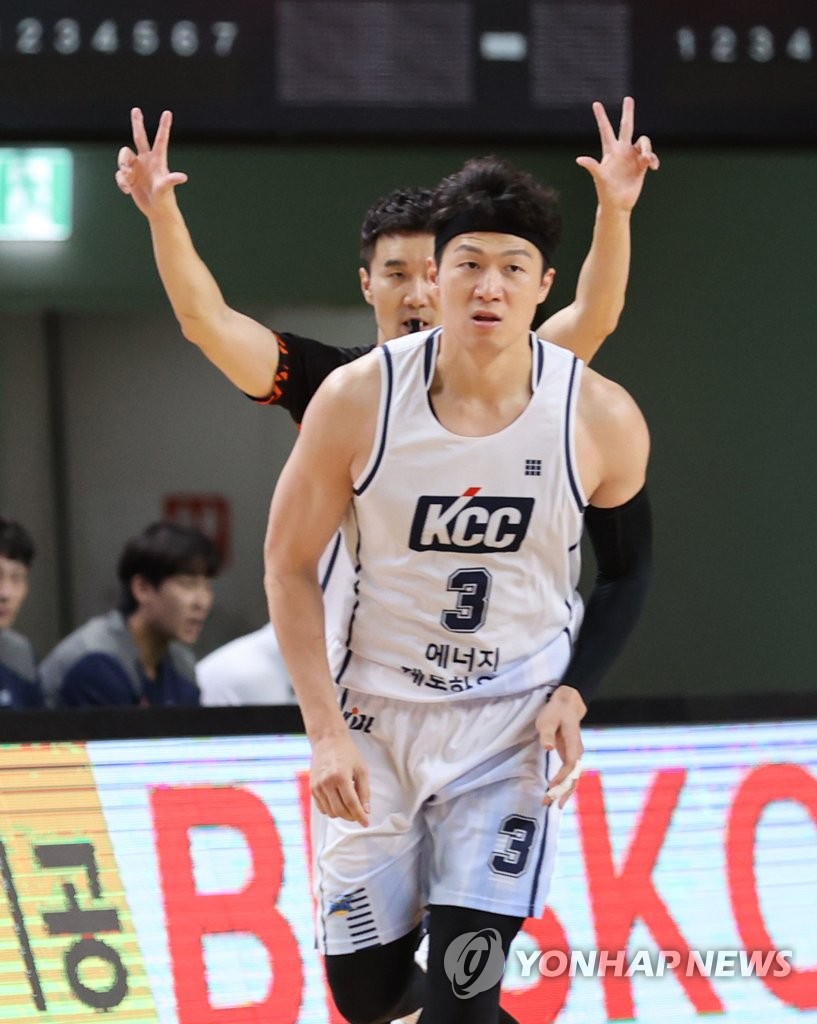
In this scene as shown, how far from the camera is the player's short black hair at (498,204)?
10.3 feet

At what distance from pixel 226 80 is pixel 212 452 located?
2079mm

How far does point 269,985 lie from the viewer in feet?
13.1

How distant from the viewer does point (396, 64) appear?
5254 millimetres

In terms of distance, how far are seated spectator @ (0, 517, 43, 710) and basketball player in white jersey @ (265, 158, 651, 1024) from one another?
2378 millimetres

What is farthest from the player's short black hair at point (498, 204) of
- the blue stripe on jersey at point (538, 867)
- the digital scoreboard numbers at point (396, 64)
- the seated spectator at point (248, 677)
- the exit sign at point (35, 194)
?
the exit sign at point (35, 194)

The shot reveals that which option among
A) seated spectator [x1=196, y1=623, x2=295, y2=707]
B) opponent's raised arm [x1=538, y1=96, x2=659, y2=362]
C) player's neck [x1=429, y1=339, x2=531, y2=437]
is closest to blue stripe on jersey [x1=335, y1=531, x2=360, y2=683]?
player's neck [x1=429, y1=339, x2=531, y2=437]

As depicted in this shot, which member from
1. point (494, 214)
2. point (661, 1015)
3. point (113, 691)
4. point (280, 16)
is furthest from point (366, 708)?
point (280, 16)

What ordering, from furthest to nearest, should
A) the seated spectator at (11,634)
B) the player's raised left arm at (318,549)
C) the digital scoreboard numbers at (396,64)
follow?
1. the seated spectator at (11,634)
2. the digital scoreboard numbers at (396,64)
3. the player's raised left arm at (318,549)

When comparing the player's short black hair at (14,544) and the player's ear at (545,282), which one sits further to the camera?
the player's short black hair at (14,544)

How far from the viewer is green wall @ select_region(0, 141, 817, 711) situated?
6.70 m

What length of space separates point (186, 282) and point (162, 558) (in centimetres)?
214

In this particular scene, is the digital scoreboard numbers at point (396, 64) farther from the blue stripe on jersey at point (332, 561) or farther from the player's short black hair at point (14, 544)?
the blue stripe on jersey at point (332, 561)

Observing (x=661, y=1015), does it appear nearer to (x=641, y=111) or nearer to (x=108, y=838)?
(x=108, y=838)

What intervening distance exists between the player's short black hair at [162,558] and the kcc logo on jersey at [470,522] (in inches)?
103
